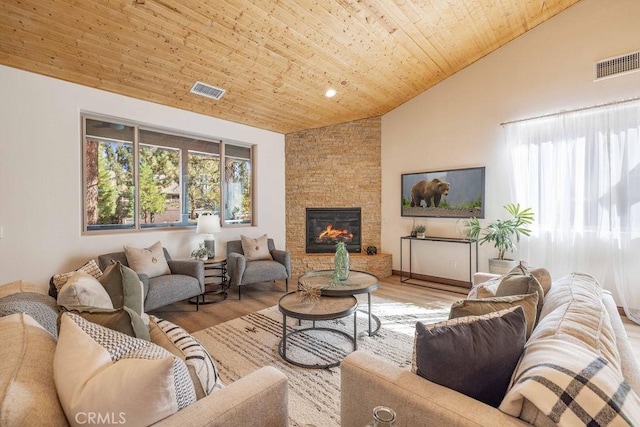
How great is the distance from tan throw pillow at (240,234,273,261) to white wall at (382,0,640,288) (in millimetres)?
2351

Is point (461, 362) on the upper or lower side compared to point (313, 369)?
upper

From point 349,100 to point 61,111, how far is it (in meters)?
3.69

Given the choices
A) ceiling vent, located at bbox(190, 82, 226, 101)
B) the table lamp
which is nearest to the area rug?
the table lamp

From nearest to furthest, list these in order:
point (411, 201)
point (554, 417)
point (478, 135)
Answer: point (554, 417), point (478, 135), point (411, 201)

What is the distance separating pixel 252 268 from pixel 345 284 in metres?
1.69

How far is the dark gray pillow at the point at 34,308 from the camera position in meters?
1.41

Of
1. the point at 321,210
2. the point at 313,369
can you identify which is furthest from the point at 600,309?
the point at 321,210

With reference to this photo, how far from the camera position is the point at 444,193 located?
16.4 ft

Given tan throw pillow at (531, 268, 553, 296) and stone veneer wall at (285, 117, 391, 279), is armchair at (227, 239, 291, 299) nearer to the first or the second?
stone veneer wall at (285, 117, 391, 279)

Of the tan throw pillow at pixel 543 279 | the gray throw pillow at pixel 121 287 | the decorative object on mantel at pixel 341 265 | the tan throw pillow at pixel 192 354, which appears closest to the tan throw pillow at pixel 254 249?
the decorative object on mantel at pixel 341 265

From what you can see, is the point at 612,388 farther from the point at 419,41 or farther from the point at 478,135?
the point at 478,135

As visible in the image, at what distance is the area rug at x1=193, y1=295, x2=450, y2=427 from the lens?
2029mm

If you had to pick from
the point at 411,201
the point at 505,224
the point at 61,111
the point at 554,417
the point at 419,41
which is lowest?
the point at 554,417

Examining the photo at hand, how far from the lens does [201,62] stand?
11.1ft
